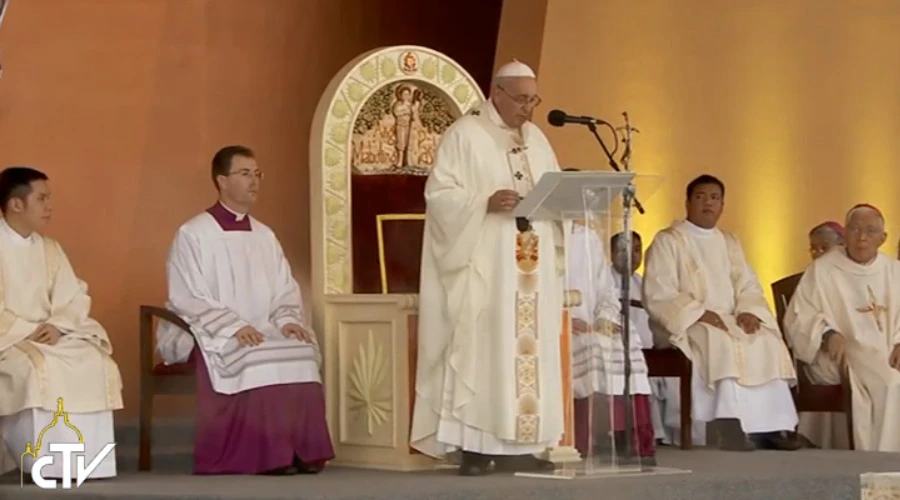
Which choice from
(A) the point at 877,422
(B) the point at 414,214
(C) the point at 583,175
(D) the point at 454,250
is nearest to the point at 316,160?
(B) the point at 414,214

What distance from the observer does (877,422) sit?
8766 millimetres

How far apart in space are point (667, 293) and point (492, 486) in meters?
2.77

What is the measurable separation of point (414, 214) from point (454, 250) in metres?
1.35

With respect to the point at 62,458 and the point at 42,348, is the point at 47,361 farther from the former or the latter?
the point at 62,458

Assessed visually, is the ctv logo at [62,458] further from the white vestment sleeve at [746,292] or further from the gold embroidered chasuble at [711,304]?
the white vestment sleeve at [746,292]

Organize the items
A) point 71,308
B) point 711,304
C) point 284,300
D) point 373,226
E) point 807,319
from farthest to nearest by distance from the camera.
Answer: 1. point 807,319
2. point 711,304
3. point 373,226
4. point 284,300
5. point 71,308

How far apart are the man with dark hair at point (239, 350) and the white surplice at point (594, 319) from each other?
1179mm

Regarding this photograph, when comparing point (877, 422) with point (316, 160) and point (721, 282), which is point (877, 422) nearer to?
point (721, 282)

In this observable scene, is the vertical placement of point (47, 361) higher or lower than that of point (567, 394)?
higher

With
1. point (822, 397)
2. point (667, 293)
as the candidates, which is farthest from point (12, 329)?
point (822, 397)

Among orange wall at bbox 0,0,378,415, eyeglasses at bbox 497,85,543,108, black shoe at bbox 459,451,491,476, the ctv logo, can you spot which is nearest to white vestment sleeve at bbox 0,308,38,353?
the ctv logo

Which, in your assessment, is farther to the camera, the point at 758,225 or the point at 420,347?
the point at 758,225

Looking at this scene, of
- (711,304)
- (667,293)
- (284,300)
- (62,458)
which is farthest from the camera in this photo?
(711,304)

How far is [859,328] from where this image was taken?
9062mm
